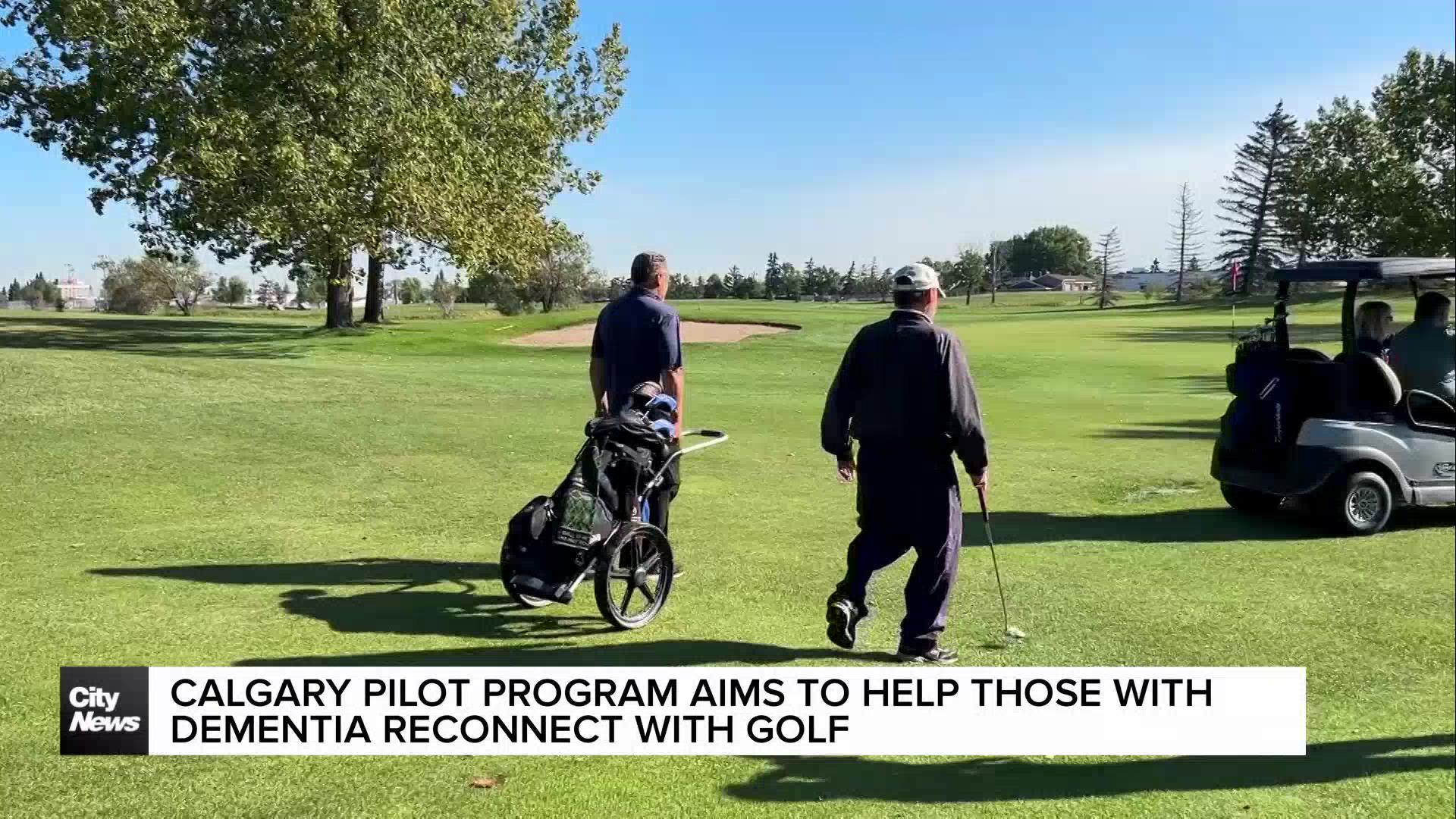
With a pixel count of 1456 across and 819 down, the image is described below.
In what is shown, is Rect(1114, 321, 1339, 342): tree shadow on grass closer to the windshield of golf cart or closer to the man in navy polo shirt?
the windshield of golf cart

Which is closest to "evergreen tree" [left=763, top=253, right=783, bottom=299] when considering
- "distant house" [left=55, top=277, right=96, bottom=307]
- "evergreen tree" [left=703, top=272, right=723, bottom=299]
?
"evergreen tree" [left=703, top=272, right=723, bottom=299]

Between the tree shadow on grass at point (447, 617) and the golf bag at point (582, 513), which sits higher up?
the golf bag at point (582, 513)

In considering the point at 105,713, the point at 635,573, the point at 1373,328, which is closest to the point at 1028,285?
the point at 1373,328

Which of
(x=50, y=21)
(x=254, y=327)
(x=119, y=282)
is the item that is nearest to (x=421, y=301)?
(x=119, y=282)

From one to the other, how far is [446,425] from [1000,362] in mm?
17809

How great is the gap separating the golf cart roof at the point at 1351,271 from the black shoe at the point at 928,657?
2.63 meters

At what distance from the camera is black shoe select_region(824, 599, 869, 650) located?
5484 mm

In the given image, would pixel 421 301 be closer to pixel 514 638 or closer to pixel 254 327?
pixel 254 327

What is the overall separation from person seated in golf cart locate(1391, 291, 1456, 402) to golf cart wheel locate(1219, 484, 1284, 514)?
2416 millimetres

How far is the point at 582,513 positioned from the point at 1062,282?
52.4 m

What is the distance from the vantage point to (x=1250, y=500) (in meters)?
9.39

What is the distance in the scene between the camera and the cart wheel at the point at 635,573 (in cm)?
579

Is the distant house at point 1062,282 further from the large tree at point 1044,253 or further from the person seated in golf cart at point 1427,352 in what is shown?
the person seated in golf cart at point 1427,352

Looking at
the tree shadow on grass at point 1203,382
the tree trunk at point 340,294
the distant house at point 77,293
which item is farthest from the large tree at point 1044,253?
the distant house at point 77,293
